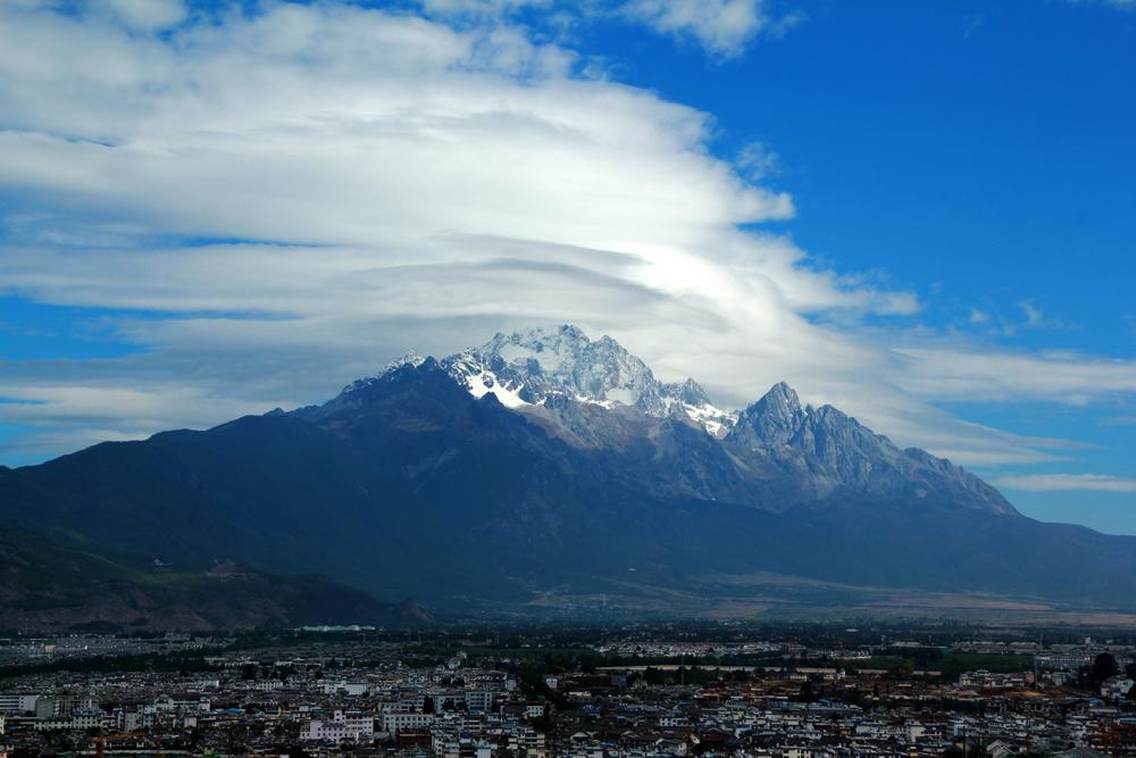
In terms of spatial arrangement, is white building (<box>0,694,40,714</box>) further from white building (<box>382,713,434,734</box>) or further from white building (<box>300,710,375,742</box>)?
white building (<box>382,713,434,734</box>)

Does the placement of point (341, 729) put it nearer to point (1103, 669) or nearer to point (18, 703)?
point (18, 703)

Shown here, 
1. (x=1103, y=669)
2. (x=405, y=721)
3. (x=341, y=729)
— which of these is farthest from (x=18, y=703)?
(x=1103, y=669)

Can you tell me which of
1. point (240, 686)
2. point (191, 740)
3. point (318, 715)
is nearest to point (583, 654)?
point (240, 686)

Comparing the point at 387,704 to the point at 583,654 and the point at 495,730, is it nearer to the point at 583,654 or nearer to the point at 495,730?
the point at 495,730

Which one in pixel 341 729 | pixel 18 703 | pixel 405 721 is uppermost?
pixel 18 703

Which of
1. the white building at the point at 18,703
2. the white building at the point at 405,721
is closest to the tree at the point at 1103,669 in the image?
the white building at the point at 405,721

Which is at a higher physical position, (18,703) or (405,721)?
(18,703)

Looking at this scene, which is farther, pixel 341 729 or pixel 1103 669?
pixel 1103 669

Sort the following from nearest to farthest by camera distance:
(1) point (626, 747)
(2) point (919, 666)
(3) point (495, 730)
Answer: (1) point (626, 747) < (3) point (495, 730) < (2) point (919, 666)

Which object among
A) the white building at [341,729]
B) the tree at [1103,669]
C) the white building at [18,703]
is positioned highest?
Result: the tree at [1103,669]

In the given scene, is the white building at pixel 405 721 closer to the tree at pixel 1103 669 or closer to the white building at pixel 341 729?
the white building at pixel 341 729

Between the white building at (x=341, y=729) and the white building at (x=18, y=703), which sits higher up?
the white building at (x=18, y=703)
